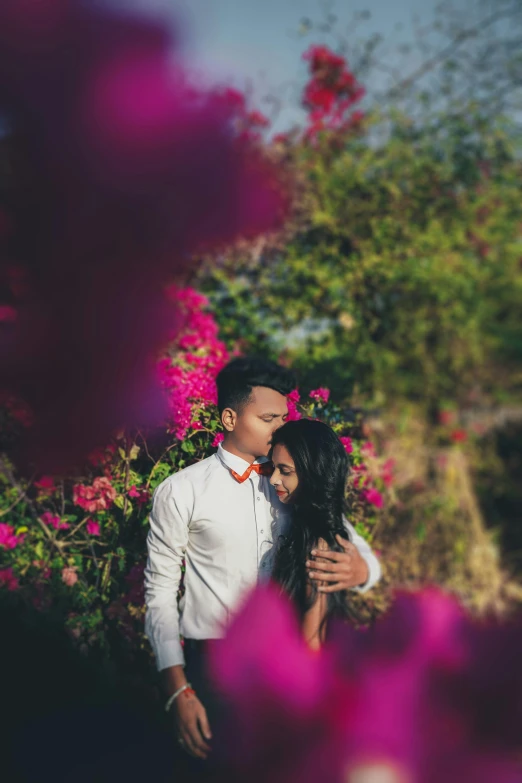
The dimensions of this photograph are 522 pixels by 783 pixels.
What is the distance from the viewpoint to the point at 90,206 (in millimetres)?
2445

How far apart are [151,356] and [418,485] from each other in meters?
2.12

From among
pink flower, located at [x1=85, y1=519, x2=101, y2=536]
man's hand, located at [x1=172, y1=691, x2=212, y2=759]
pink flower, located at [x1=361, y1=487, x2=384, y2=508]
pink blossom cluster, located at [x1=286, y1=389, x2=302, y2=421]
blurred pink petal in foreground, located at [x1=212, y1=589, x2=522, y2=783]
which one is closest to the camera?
blurred pink petal in foreground, located at [x1=212, y1=589, x2=522, y2=783]

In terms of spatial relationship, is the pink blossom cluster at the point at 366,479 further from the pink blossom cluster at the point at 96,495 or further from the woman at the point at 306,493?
the pink blossom cluster at the point at 96,495

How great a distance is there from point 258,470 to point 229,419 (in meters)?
0.14

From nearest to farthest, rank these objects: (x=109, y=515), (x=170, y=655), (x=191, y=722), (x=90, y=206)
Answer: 1. (x=191, y=722)
2. (x=170, y=655)
3. (x=109, y=515)
4. (x=90, y=206)

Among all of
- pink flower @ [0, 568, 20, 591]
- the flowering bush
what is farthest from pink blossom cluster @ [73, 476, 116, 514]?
pink flower @ [0, 568, 20, 591]

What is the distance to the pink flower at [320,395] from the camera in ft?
6.07

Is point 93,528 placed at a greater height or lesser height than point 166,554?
greater

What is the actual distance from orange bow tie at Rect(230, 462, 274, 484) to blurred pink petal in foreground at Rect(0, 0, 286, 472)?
1.49 feet

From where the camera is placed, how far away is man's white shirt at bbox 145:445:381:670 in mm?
1440

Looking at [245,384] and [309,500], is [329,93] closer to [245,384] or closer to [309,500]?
[245,384]

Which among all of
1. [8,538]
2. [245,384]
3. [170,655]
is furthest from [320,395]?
[8,538]

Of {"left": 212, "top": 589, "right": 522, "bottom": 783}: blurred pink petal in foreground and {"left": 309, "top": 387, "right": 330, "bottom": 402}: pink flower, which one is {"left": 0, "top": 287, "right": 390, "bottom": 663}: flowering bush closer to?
{"left": 309, "top": 387, "right": 330, "bottom": 402}: pink flower

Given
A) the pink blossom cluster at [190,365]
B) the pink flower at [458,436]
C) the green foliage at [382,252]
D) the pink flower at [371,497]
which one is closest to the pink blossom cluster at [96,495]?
the pink blossom cluster at [190,365]
